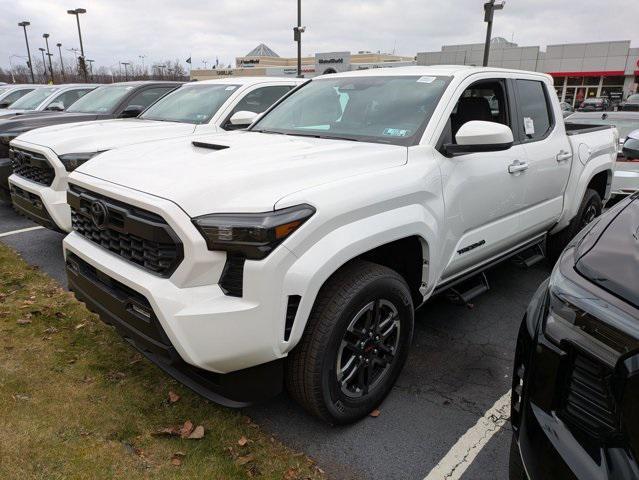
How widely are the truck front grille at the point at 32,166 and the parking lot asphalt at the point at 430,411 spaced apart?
3.32 meters

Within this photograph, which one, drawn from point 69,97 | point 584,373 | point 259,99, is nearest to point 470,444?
point 584,373

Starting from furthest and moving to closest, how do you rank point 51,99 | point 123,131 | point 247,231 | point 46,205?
point 51,99 → point 123,131 → point 46,205 → point 247,231

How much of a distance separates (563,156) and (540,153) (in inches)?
17.9

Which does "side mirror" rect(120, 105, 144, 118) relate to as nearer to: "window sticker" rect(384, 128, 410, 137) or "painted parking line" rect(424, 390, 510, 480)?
"window sticker" rect(384, 128, 410, 137)

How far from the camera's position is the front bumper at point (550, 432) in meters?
1.40

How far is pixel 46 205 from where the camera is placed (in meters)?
4.57

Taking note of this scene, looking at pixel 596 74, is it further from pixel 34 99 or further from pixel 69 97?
pixel 34 99

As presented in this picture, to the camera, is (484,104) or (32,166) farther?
(32,166)

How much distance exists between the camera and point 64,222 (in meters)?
4.58

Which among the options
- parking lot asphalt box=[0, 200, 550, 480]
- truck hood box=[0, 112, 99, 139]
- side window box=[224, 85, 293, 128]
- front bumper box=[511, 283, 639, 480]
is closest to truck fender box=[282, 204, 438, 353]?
parking lot asphalt box=[0, 200, 550, 480]

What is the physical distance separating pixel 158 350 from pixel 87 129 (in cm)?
417

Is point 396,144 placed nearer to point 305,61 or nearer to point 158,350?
point 158,350

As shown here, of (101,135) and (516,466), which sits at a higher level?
(101,135)

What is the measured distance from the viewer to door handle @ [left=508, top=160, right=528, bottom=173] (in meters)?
3.61
